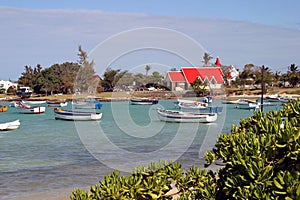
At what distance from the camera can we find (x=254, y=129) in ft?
19.2

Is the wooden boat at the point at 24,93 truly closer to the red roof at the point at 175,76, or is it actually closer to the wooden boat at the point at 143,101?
the wooden boat at the point at 143,101

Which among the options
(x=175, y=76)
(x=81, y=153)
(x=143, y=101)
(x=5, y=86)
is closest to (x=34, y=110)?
(x=175, y=76)

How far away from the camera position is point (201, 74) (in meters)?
75.3

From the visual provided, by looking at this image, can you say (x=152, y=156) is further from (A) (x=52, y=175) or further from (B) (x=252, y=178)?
(B) (x=252, y=178)

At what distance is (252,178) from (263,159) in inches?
10.2

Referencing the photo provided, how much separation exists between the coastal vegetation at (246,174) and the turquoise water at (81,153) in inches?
363

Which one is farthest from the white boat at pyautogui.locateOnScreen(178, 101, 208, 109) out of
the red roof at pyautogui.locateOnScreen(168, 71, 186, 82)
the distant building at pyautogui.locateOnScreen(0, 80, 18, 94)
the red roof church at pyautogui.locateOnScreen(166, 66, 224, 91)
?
the distant building at pyautogui.locateOnScreen(0, 80, 18, 94)

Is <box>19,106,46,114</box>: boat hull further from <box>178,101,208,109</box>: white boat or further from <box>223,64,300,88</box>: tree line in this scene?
<box>223,64,300,88</box>: tree line

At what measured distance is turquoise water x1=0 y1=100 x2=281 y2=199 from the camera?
54.8ft

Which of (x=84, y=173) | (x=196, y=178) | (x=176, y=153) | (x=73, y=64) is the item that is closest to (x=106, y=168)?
(x=84, y=173)

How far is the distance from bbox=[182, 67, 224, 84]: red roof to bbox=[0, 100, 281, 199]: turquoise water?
33.5 meters

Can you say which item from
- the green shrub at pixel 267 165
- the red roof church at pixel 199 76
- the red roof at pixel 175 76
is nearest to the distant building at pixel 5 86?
the red roof church at pixel 199 76

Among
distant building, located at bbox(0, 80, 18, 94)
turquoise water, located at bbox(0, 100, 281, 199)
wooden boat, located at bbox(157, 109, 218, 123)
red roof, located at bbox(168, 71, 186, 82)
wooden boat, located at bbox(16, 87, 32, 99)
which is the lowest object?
turquoise water, located at bbox(0, 100, 281, 199)

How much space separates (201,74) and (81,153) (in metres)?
53.0
